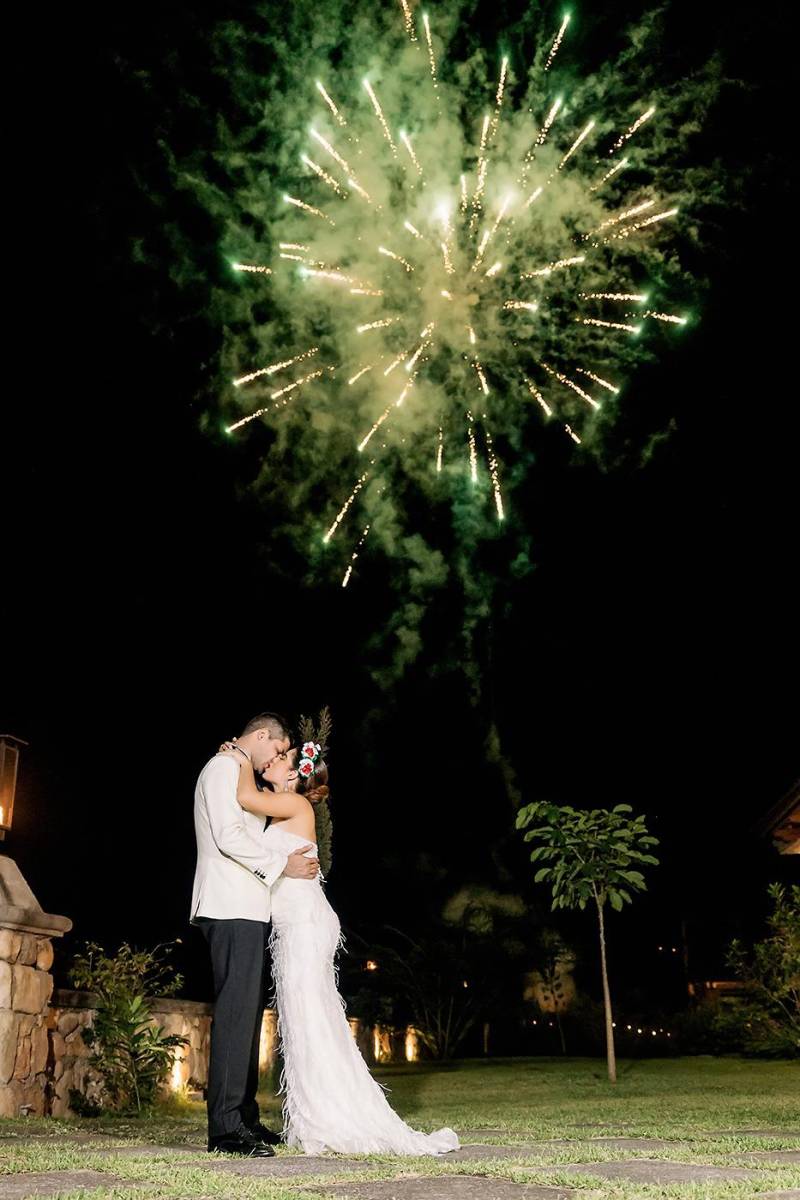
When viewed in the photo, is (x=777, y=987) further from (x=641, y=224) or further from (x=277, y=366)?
(x=277, y=366)

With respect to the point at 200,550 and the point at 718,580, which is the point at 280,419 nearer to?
the point at 200,550

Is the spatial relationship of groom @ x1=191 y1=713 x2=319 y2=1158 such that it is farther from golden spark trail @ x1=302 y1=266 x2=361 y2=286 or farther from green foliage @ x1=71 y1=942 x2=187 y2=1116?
golden spark trail @ x1=302 y1=266 x2=361 y2=286

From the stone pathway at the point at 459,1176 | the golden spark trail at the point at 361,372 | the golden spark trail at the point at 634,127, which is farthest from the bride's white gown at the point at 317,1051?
the golden spark trail at the point at 361,372

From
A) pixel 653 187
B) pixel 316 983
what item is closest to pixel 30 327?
pixel 653 187

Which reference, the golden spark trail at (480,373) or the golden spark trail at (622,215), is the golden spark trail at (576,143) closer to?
the golden spark trail at (622,215)

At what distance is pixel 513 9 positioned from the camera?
477 inches

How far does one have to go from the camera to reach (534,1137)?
17.1ft

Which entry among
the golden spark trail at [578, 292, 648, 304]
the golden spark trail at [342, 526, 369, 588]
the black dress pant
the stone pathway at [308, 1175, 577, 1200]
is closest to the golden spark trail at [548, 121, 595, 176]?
the golden spark trail at [578, 292, 648, 304]

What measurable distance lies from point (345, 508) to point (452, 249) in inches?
209

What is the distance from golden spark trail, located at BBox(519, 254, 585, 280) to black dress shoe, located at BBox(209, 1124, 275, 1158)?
10446 mm

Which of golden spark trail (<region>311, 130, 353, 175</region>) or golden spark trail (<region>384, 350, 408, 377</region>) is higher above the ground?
golden spark trail (<region>311, 130, 353, 175</region>)

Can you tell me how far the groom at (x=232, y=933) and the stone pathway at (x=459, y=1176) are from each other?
0.78ft

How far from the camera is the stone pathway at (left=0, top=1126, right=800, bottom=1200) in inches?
129

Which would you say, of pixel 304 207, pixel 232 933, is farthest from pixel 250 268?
pixel 232 933
